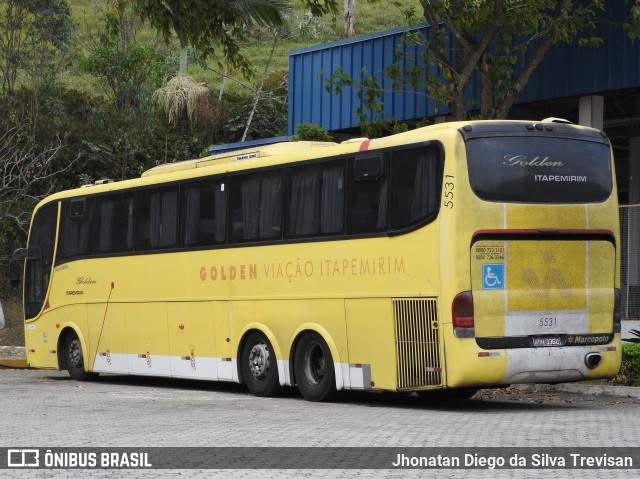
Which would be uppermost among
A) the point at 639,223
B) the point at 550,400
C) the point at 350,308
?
the point at 639,223

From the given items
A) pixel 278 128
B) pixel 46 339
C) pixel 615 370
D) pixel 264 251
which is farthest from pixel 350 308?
pixel 278 128

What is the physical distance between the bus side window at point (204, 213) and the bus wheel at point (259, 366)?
178 cm

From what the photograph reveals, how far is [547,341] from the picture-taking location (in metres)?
15.9

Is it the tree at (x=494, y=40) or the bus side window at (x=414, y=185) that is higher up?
the tree at (x=494, y=40)

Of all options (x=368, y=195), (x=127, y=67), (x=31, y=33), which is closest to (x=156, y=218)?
(x=368, y=195)

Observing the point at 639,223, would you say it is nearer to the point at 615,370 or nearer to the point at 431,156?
the point at 615,370

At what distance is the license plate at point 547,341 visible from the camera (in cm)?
1586

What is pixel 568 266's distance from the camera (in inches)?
639

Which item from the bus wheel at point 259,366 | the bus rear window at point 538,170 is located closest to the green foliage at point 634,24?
the bus rear window at point 538,170

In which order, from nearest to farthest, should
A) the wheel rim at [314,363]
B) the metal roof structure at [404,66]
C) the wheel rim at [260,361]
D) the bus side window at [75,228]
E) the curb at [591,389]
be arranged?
1. the wheel rim at [314,363]
2. the wheel rim at [260,361]
3. the curb at [591,389]
4. the metal roof structure at [404,66]
5. the bus side window at [75,228]

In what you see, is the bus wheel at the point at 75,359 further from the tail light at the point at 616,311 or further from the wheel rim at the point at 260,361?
the tail light at the point at 616,311

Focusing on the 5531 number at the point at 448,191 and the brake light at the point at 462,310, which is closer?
the brake light at the point at 462,310

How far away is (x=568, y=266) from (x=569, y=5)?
721 centimetres

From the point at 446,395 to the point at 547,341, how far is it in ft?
11.4
